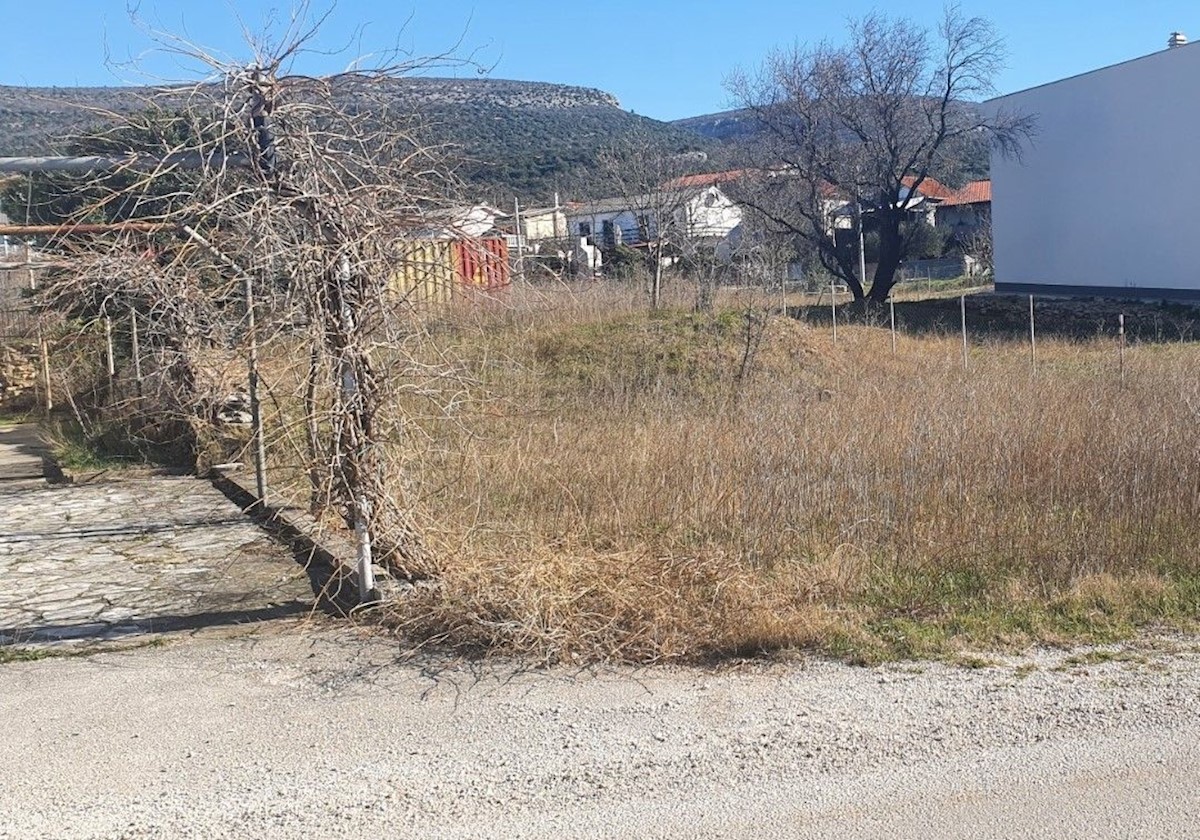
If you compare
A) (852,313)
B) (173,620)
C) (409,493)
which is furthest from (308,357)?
(852,313)

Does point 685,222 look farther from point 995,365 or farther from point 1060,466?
point 1060,466

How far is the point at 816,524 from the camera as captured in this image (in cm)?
743

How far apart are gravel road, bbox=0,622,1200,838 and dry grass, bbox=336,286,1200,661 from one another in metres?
0.37

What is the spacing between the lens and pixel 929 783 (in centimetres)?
417

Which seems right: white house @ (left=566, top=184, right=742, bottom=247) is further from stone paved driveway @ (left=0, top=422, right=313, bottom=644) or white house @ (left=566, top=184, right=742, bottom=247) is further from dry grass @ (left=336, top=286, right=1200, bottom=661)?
dry grass @ (left=336, top=286, right=1200, bottom=661)

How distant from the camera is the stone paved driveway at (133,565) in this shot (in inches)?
267

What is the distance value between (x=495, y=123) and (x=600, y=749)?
4984cm

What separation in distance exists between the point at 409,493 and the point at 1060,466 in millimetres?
4408

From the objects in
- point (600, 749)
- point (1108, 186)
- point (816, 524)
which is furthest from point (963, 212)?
point (600, 749)

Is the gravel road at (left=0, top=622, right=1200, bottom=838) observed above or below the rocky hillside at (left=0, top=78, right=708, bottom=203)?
below

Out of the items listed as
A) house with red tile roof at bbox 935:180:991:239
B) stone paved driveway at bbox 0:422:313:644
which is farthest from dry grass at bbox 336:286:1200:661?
house with red tile roof at bbox 935:180:991:239

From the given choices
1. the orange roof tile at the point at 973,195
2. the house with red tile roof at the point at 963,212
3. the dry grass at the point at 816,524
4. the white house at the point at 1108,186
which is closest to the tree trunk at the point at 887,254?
the white house at the point at 1108,186

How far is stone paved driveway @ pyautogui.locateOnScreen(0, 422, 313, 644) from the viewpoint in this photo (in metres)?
6.79

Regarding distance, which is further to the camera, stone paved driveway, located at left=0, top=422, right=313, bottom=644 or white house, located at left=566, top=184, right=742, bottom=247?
white house, located at left=566, top=184, right=742, bottom=247
